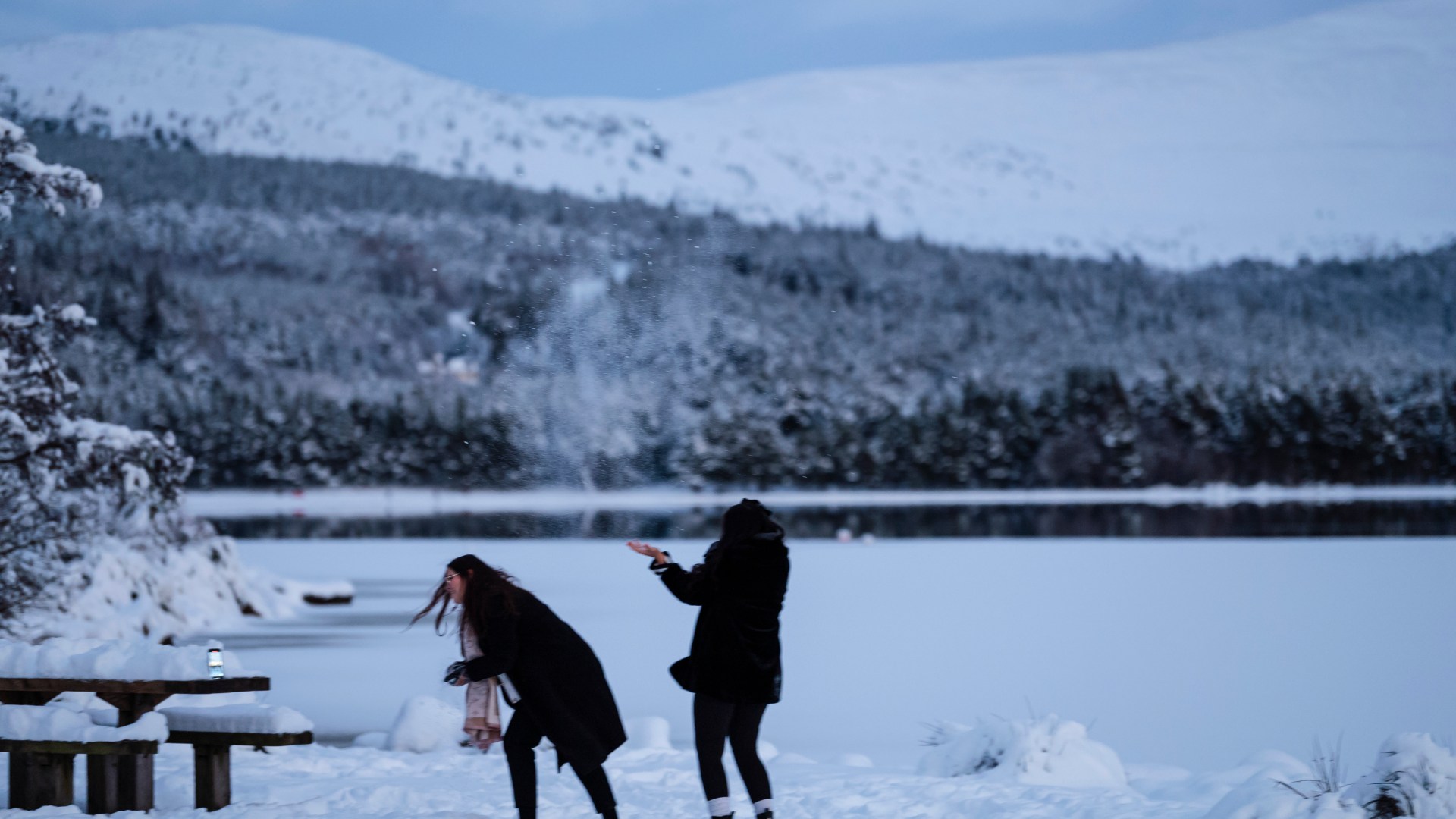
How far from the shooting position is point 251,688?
6.56 meters

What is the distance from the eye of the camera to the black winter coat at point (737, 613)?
588cm

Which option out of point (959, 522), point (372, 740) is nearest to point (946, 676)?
point (372, 740)

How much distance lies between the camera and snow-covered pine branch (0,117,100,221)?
454 inches

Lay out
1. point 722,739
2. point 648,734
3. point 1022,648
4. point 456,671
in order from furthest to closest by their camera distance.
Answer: point 1022,648
point 648,734
point 722,739
point 456,671

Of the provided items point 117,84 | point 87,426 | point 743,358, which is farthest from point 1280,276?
point 87,426

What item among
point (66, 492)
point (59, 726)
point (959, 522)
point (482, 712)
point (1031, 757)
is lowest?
point (959, 522)

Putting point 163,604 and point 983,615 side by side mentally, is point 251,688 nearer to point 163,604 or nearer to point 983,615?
point 163,604

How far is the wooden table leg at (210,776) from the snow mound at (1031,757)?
12.4 feet

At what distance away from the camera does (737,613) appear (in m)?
5.91

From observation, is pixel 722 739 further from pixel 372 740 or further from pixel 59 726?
pixel 372 740

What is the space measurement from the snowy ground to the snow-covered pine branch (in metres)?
4.16

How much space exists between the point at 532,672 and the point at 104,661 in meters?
2.01

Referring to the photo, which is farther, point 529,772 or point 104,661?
point 104,661

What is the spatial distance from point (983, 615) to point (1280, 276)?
457ft
